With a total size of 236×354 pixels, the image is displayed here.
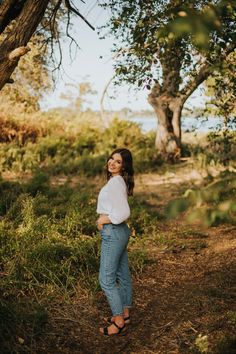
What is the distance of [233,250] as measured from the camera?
6.40m

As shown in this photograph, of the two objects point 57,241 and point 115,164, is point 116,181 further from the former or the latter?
point 57,241

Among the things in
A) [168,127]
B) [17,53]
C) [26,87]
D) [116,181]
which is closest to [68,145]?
[168,127]

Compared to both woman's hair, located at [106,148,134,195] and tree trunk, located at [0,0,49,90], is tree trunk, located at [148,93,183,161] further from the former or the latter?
woman's hair, located at [106,148,134,195]

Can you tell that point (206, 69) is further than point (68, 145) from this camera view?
No

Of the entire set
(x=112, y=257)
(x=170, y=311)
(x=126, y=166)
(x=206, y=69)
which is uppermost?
(x=206, y=69)

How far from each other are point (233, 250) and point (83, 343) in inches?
126

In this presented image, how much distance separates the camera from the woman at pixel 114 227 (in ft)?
12.8

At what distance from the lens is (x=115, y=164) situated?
4051 mm

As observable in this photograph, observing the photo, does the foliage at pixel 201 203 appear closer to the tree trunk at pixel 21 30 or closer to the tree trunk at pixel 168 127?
the tree trunk at pixel 21 30

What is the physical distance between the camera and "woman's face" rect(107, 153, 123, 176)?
4.05 metres

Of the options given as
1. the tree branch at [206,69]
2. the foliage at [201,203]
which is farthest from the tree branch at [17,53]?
the foliage at [201,203]

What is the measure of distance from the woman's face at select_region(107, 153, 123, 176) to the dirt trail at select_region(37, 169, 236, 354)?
1.56 m

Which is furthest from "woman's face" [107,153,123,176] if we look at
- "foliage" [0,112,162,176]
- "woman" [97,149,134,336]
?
"foliage" [0,112,162,176]

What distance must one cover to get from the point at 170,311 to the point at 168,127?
375 inches
